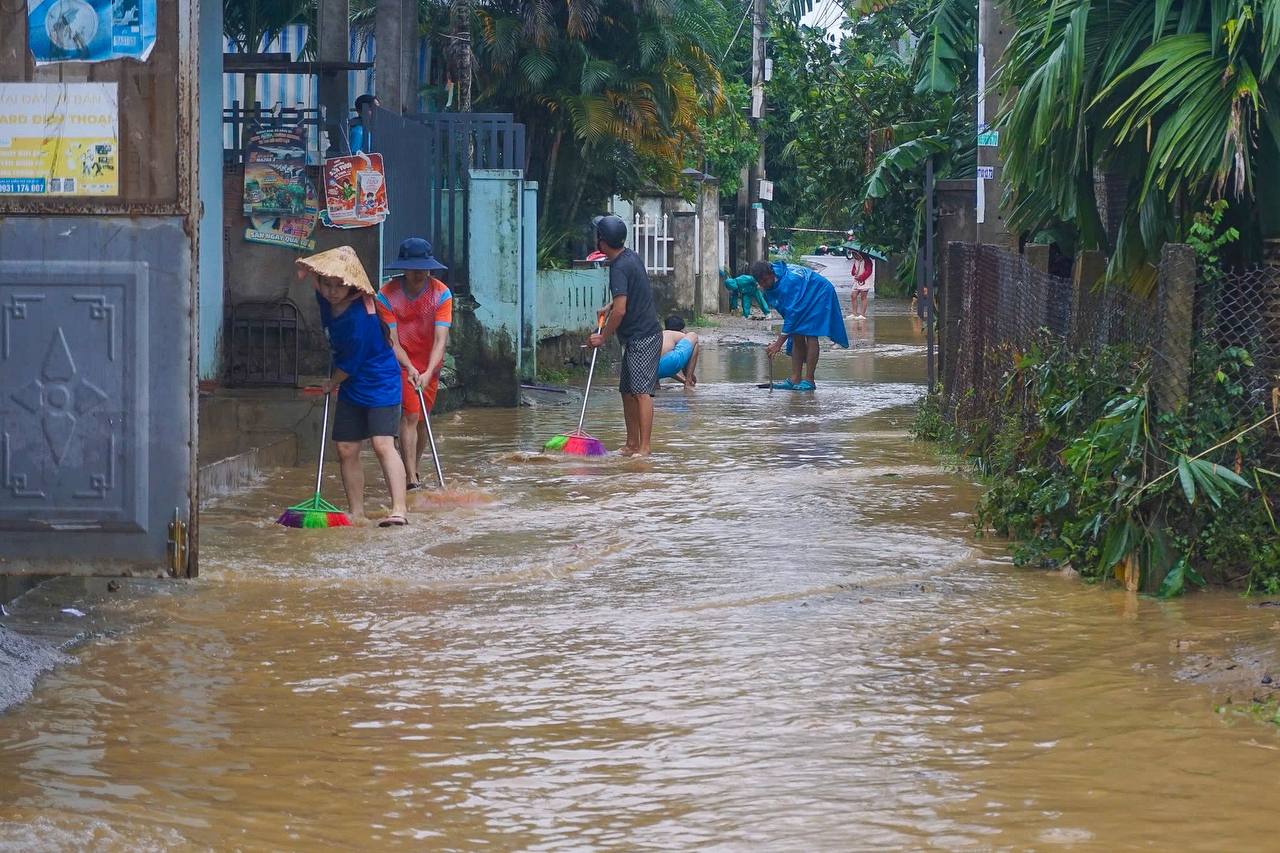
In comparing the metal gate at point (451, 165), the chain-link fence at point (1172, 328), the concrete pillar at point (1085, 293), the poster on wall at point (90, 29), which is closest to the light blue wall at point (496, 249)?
the metal gate at point (451, 165)

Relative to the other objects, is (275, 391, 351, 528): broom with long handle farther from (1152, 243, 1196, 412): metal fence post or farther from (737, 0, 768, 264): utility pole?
(737, 0, 768, 264): utility pole

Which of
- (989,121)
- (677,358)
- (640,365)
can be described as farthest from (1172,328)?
(677,358)

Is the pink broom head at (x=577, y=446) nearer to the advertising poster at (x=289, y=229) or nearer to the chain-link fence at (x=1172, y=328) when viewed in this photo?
the advertising poster at (x=289, y=229)

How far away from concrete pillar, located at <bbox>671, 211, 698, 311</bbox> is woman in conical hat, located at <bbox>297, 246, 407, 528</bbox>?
71.2ft

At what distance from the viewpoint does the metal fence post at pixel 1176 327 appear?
7.14 metres

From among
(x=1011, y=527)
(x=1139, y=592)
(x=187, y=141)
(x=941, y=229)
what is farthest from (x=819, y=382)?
(x=187, y=141)

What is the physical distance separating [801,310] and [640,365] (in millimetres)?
6000

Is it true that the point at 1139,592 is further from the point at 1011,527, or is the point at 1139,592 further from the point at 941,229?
the point at 941,229

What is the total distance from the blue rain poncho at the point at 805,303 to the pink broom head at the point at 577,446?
5.86 meters

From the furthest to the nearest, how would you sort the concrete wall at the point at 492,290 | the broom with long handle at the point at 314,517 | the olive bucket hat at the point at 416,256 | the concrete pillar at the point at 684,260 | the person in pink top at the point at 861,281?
the person in pink top at the point at 861,281
the concrete pillar at the point at 684,260
the concrete wall at the point at 492,290
the olive bucket hat at the point at 416,256
the broom with long handle at the point at 314,517

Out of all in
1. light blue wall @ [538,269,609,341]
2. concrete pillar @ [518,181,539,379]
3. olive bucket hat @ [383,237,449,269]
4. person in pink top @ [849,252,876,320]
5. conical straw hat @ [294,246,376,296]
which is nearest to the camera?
conical straw hat @ [294,246,376,296]

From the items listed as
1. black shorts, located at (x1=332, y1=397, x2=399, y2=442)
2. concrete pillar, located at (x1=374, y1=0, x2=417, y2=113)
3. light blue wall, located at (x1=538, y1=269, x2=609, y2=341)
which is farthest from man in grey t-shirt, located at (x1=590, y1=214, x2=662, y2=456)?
light blue wall, located at (x1=538, y1=269, x2=609, y2=341)

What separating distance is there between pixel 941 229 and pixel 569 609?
384 inches

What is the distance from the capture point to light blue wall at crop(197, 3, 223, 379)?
12.4 m
